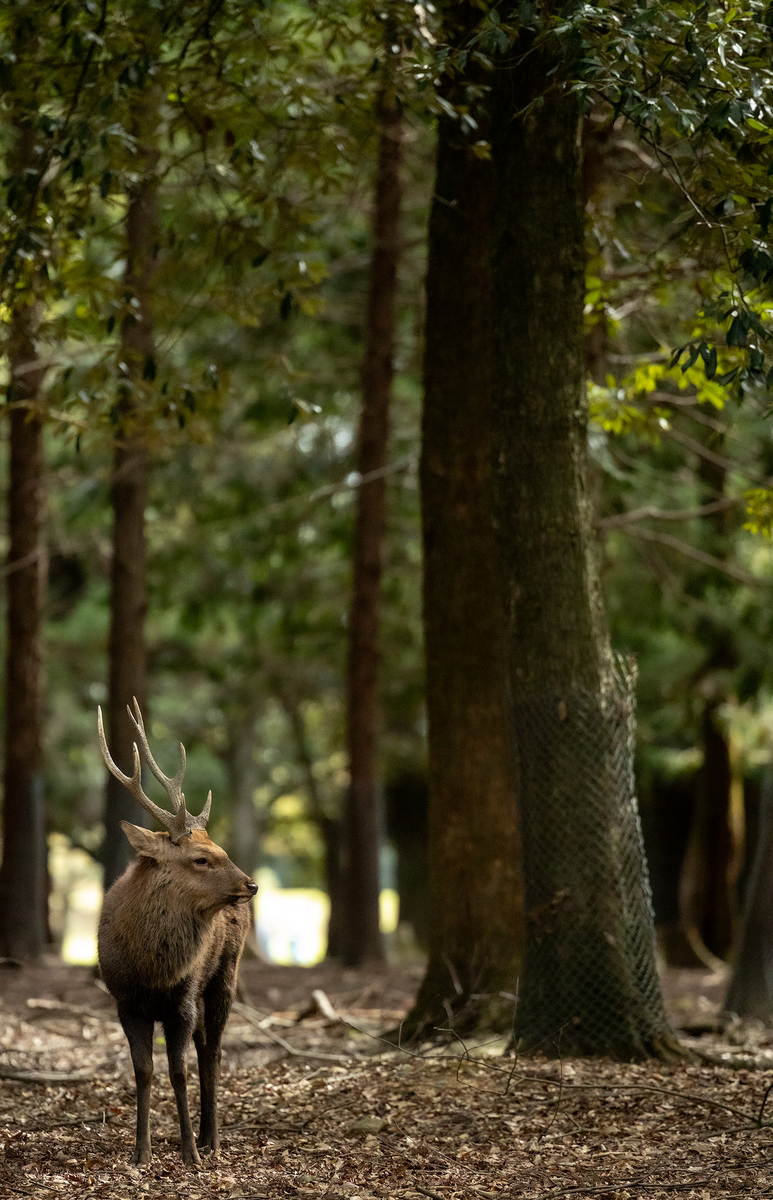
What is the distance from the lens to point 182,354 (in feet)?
55.4

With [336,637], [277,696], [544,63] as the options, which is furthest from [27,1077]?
[277,696]

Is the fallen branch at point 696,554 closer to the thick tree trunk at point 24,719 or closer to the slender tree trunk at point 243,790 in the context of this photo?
the thick tree trunk at point 24,719

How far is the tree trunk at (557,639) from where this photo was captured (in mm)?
7055

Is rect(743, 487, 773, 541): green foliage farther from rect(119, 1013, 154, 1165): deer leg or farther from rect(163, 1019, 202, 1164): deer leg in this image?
rect(119, 1013, 154, 1165): deer leg

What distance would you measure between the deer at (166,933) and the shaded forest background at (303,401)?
11.0ft

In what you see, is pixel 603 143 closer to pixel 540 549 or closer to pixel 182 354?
pixel 540 549

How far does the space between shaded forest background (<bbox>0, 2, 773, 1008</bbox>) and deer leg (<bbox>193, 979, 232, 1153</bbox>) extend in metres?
3.75

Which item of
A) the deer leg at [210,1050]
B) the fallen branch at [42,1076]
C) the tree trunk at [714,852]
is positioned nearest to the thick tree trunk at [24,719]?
the fallen branch at [42,1076]

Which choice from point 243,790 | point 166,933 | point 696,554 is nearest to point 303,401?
point 696,554

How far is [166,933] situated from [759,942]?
634 cm

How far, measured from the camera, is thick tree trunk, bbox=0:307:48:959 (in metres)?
13.3

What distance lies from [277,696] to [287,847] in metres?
18.6

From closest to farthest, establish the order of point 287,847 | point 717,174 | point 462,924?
point 717,174
point 462,924
point 287,847

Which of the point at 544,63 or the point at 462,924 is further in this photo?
the point at 462,924
